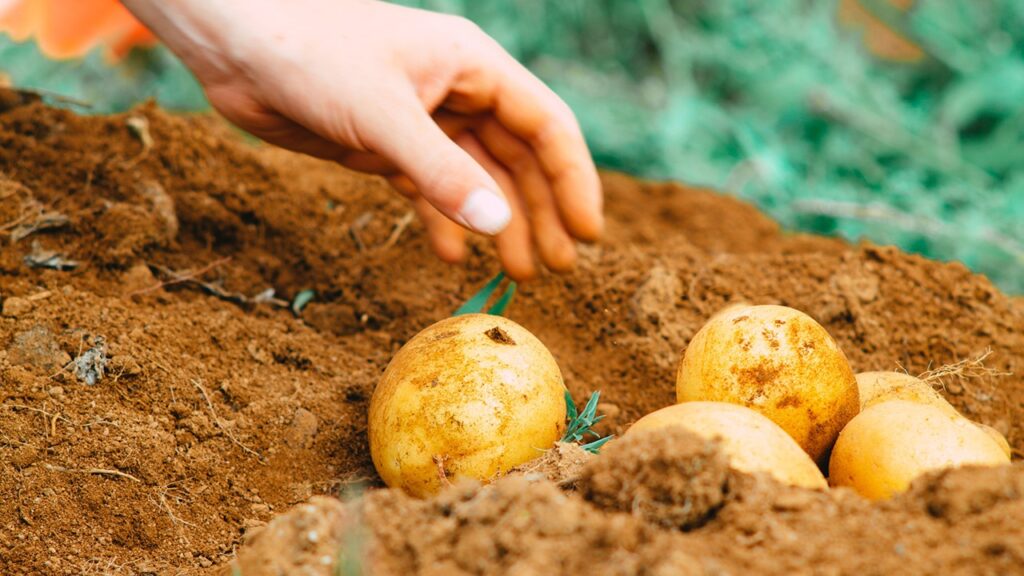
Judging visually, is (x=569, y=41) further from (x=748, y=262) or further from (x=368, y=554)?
(x=368, y=554)

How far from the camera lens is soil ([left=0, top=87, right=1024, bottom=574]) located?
1.61 m

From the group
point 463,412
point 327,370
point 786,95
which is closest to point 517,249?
point 327,370

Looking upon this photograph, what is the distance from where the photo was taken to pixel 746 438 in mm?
1854

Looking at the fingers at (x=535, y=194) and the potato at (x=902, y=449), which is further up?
the potato at (x=902, y=449)

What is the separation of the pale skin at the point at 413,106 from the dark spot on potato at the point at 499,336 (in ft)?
0.84

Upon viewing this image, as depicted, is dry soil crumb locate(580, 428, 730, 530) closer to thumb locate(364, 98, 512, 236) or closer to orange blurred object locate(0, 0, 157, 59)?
thumb locate(364, 98, 512, 236)

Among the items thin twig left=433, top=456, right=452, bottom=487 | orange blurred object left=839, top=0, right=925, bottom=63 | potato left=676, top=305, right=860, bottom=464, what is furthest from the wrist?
orange blurred object left=839, top=0, right=925, bottom=63

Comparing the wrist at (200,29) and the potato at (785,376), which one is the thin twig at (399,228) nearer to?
the wrist at (200,29)

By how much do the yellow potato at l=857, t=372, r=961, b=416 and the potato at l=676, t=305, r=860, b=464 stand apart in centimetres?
16

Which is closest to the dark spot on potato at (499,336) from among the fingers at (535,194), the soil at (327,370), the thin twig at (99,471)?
the soil at (327,370)

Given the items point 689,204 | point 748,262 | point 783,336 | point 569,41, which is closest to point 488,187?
point 783,336

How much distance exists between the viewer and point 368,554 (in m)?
1.60

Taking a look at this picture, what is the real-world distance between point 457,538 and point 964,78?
518cm

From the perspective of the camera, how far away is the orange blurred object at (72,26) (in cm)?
509
